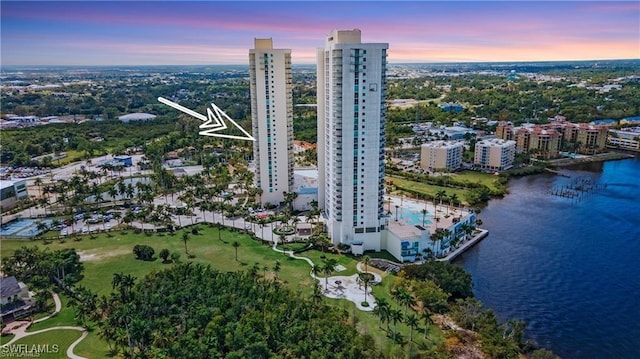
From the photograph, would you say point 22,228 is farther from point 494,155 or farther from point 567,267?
point 494,155

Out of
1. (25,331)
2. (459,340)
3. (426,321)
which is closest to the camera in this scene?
(459,340)

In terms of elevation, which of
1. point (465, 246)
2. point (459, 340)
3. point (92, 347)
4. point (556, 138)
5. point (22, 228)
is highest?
point (556, 138)

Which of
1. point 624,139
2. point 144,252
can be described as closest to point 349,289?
point 144,252

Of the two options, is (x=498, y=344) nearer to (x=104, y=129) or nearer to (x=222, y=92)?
(x=104, y=129)

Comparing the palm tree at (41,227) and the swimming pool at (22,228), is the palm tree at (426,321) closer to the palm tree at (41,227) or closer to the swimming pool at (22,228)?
the palm tree at (41,227)

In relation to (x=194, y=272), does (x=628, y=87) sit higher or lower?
higher

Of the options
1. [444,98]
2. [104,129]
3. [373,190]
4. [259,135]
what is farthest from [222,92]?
[373,190]

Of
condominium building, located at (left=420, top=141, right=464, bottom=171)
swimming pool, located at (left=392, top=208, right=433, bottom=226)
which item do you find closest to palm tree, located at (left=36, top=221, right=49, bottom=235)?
swimming pool, located at (left=392, top=208, right=433, bottom=226)
